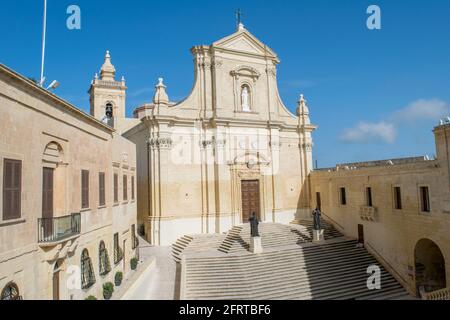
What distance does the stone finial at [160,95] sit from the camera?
78.3 ft

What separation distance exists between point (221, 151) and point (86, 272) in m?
13.9

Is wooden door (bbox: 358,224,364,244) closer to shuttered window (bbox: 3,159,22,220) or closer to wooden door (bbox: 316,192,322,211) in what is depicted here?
wooden door (bbox: 316,192,322,211)

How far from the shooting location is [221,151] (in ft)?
81.5

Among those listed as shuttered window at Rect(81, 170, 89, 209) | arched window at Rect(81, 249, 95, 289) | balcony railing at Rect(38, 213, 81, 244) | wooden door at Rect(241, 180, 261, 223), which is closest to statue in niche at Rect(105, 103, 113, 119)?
wooden door at Rect(241, 180, 261, 223)

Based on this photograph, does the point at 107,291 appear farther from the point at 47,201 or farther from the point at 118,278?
the point at 47,201

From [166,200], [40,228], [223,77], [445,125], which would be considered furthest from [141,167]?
[445,125]

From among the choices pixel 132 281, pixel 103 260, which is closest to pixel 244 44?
pixel 103 260

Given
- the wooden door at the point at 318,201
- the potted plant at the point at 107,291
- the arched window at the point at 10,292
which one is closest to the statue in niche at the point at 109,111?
the wooden door at the point at 318,201

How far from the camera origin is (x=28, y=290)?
912 cm

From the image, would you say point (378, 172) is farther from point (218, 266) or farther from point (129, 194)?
point (129, 194)

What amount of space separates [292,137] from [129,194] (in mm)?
14954

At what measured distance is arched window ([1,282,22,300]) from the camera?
8.06 m

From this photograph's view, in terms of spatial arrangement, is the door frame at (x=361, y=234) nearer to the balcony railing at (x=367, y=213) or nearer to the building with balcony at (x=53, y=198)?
the balcony railing at (x=367, y=213)

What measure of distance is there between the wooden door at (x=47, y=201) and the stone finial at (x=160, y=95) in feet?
44.6
